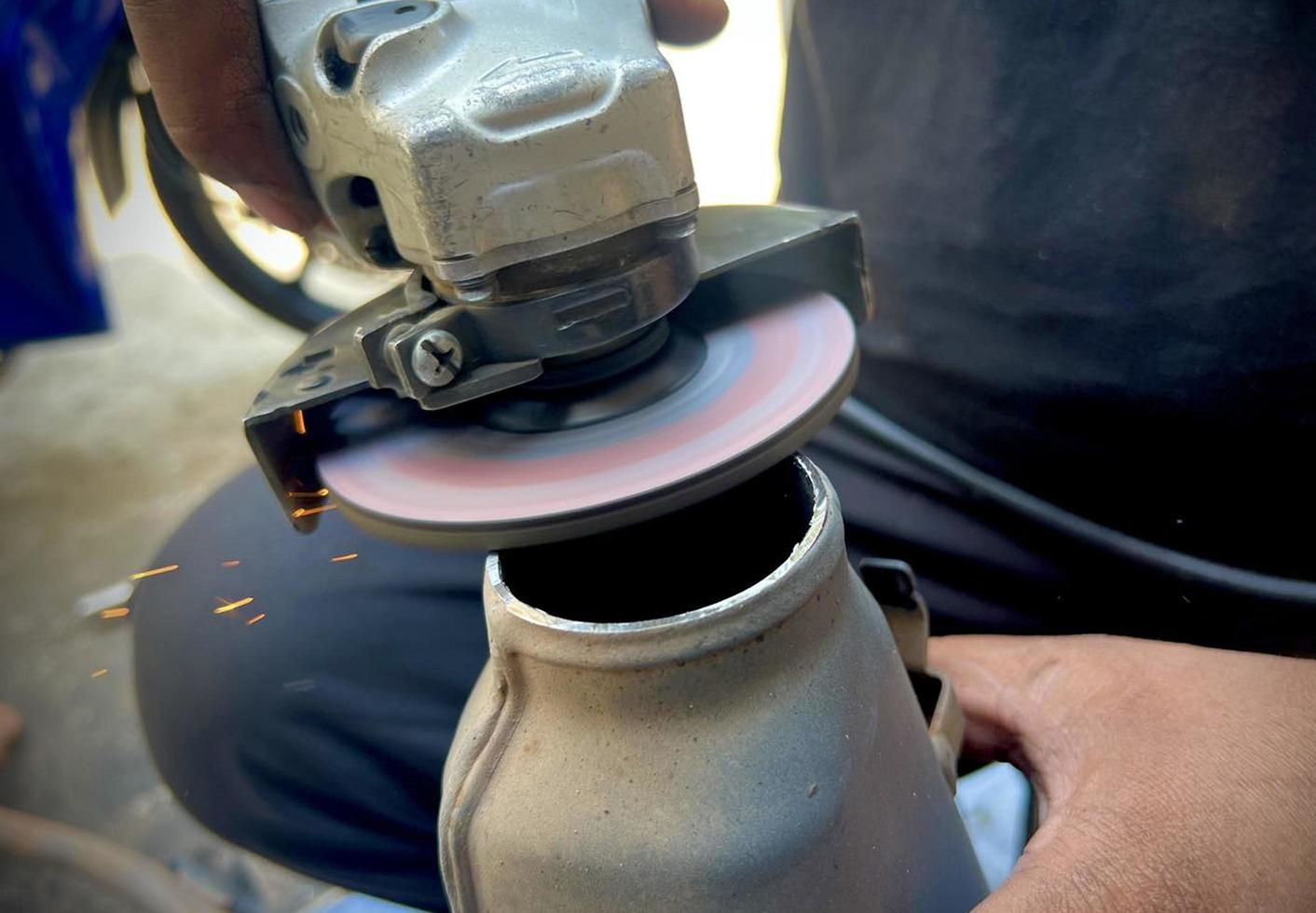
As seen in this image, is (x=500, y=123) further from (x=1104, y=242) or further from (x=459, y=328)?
(x=1104, y=242)

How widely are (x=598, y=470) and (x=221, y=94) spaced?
0.33 m

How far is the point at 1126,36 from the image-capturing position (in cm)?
67

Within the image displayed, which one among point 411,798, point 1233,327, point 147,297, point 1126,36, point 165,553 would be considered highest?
point 1126,36

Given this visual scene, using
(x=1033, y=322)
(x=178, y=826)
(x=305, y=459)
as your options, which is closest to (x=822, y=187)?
(x=1033, y=322)

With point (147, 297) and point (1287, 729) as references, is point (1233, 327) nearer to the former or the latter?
point (1287, 729)

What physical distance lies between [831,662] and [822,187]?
0.57 m

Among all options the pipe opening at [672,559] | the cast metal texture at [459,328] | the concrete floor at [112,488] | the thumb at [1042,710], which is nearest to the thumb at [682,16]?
the cast metal texture at [459,328]

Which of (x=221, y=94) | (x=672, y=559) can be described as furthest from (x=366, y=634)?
(x=221, y=94)

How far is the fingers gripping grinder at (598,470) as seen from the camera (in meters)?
0.44

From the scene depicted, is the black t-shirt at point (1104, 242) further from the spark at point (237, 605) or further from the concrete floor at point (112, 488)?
the concrete floor at point (112, 488)

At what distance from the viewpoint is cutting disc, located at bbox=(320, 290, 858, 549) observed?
504 millimetres

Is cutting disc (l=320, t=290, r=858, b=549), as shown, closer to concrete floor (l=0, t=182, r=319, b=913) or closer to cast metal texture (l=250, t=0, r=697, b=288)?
cast metal texture (l=250, t=0, r=697, b=288)

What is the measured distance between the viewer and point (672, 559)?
0.63 meters

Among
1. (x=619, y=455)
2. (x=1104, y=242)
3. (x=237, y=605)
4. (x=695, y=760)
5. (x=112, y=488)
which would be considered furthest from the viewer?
(x=112, y=488)
